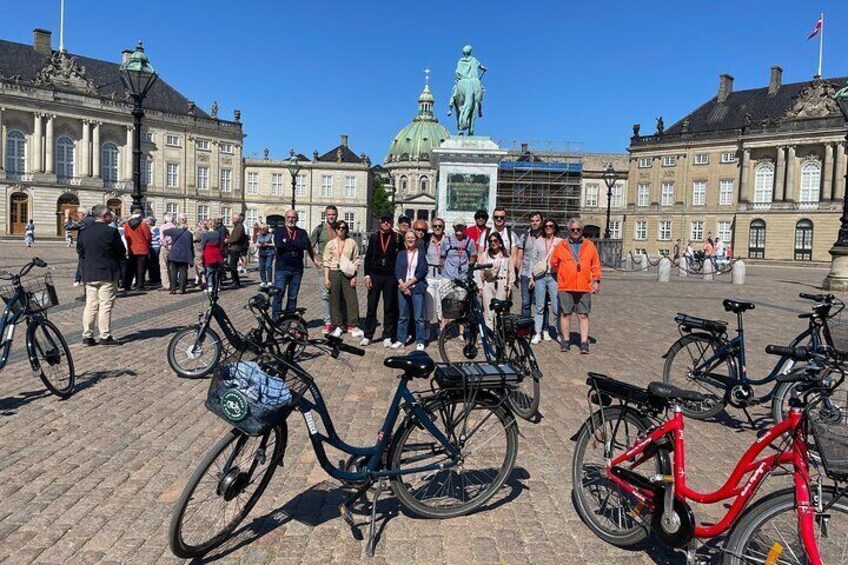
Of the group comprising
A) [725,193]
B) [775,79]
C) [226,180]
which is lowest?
[725,193]

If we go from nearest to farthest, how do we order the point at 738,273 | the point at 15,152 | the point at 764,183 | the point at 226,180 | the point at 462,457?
1. the point at 462,457
2. the point at 738,273
3. the point at 15,152
4. the point at 764,183
5. the point at 226,180

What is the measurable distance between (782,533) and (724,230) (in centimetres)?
7141

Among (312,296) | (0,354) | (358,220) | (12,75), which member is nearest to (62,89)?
(12,75)

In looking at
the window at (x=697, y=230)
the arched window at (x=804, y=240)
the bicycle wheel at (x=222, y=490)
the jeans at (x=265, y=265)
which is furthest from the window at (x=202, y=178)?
the bicycle wheel at (x=222, y=490)

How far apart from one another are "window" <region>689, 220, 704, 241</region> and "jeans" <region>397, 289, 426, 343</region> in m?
66.8

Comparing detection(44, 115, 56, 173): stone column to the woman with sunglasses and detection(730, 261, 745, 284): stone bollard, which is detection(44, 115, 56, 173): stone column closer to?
detection(730, 261, 745, 284): stone bollard

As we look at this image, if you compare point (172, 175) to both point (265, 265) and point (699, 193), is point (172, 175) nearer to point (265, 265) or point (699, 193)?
point (699, 193)

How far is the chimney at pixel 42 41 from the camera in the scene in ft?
215

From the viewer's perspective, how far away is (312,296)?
654 inches

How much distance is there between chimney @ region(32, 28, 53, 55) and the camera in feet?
215

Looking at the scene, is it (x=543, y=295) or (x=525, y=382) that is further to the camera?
(x=543, y=295)

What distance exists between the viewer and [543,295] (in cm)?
1013

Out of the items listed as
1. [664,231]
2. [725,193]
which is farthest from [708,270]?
[664,231]

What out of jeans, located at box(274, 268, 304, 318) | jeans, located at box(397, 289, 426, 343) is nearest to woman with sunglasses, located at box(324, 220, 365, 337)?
jeans, located at box(274, 268, 304, 318)
